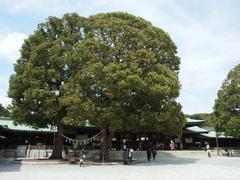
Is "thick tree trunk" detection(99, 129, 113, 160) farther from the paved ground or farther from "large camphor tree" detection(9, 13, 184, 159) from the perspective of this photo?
the paved ground

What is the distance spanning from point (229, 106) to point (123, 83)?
76.2 feet

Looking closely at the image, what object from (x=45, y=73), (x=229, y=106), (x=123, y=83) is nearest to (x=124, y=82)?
(x=123, y=83)

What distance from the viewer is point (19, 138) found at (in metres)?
42.7

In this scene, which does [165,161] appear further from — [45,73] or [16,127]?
[16,127]

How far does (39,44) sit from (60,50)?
111 inches

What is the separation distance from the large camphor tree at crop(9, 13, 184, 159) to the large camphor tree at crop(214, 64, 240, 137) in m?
14.6

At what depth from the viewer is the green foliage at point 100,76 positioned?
94.4ft

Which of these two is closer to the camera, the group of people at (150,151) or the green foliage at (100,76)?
the green foliage at (100,76)

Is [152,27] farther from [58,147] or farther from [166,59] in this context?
[58,147]

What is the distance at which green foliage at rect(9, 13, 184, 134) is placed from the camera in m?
28.8

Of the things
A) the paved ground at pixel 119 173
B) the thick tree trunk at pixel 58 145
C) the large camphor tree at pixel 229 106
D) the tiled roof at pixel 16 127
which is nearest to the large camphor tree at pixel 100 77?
the thick tree trunk at pixel 58 145

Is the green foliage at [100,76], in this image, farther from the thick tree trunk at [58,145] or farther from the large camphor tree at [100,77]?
the thick tree trunk at [58,145]

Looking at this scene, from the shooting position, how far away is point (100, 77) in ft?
95.5

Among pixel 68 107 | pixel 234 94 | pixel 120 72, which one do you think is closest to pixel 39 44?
pixel 68 107
